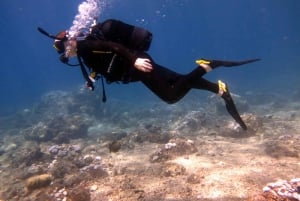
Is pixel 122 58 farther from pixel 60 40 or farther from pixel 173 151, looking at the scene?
pixel 173 151

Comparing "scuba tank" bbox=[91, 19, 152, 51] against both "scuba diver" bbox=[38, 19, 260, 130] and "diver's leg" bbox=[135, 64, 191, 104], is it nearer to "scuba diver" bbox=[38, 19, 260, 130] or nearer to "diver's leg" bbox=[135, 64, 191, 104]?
"scuba diver" bbox=[38, 19, 260, 130]

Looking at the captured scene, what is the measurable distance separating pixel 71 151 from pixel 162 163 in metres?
4.63

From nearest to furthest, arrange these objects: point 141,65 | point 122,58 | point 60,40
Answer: point 141,65, point 122,58, point 60,40

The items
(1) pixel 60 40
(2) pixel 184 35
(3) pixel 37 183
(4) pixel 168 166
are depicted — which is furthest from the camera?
(2) pixel 184 35

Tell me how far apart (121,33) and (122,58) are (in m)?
0.55

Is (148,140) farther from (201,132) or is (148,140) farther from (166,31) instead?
(166,31)

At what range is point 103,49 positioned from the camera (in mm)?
5441

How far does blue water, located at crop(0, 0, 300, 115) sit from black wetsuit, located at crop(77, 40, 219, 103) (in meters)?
24.9

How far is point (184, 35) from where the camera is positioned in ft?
591

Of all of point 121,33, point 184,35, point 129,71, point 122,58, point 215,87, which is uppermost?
point 184,35

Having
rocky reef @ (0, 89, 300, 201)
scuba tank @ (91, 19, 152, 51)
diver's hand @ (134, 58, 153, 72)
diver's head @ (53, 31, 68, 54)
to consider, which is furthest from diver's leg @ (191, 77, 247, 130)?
diver's head @ (53, 31, 68, 54)

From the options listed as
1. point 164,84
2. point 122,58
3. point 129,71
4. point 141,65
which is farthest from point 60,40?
point 164,84

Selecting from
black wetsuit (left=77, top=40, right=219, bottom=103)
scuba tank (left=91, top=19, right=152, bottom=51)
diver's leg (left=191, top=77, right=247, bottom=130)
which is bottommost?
diver's leg (left=191, top=77, right=247, bottom=130)

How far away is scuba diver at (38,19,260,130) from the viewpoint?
17.9 ft
